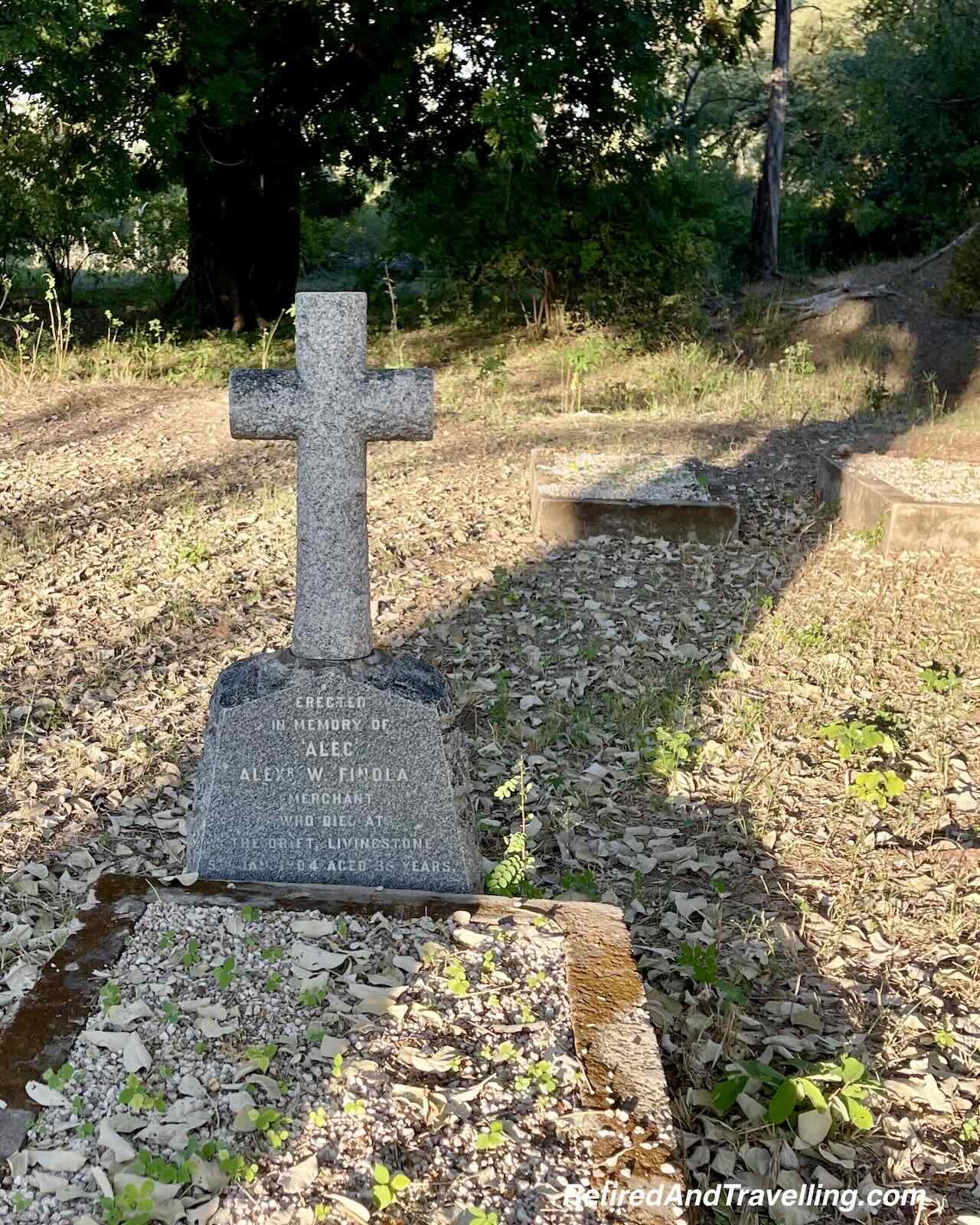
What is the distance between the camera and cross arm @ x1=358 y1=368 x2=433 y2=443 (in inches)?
133

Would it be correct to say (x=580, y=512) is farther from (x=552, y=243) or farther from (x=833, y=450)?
(x=552, y=243)

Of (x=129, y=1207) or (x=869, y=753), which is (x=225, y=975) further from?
(x=869, y=753)

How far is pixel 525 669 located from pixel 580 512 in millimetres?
1698

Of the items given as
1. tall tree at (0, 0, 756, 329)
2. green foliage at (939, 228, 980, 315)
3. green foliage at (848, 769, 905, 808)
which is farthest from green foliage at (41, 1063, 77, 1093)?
green foliage at (939, 228, 980, 315)

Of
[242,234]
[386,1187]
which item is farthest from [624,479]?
[242,234]

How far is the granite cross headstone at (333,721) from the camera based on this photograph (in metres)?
3.39

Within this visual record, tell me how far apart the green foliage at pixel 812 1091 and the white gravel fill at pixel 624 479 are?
422cm

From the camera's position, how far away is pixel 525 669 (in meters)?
5.32

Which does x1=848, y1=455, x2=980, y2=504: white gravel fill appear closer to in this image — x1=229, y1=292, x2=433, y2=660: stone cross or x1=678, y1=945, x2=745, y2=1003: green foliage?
x1=678, y1=945, x2=745, y2=1003: green foliage

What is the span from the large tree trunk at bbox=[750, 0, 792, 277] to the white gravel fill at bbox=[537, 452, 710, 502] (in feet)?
42.0

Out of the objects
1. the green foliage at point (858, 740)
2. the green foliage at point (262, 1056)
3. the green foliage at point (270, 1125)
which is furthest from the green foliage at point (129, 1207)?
the green foliage at point (858, 740)

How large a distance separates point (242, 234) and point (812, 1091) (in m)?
12.0

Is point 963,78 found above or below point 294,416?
above

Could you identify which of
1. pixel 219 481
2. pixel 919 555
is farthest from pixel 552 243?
pixel 919 555
